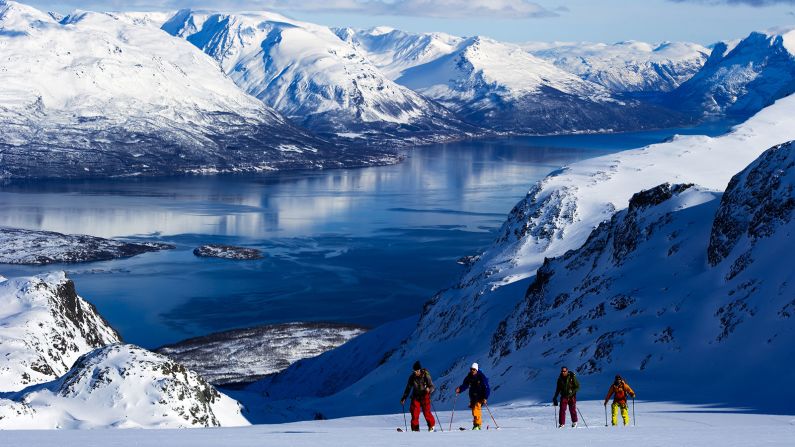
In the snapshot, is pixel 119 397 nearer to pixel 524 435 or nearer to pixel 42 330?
pixel 42 330

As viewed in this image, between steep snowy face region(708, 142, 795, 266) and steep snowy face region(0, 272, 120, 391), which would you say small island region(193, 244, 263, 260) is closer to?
steep snowy face region(0, 272, 120, 391)

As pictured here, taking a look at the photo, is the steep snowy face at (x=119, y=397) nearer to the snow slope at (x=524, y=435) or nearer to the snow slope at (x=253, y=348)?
the snow slope at (x=524, y=435)

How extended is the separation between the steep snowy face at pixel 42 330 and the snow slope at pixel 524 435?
3401 cm

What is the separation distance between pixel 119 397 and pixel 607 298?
24579mm

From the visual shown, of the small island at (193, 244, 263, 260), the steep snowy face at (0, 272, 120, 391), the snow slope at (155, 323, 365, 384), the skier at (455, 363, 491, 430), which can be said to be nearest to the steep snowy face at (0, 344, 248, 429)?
the steep snowy face at (0, 272, 120, 391)

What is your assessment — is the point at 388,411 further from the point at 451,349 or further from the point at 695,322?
the point at 695,322

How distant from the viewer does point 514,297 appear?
6612 cm

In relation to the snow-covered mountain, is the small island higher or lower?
lower

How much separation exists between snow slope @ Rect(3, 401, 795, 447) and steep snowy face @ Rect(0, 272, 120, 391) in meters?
34.0

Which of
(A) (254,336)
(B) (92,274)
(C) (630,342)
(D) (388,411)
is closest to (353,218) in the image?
(B) (92,274)

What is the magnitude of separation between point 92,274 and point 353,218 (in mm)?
64385

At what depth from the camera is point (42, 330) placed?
6538 cm

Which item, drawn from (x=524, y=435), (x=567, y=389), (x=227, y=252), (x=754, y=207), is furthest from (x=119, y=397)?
(x=227, y=252)

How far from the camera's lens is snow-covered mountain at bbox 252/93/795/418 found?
129ft
